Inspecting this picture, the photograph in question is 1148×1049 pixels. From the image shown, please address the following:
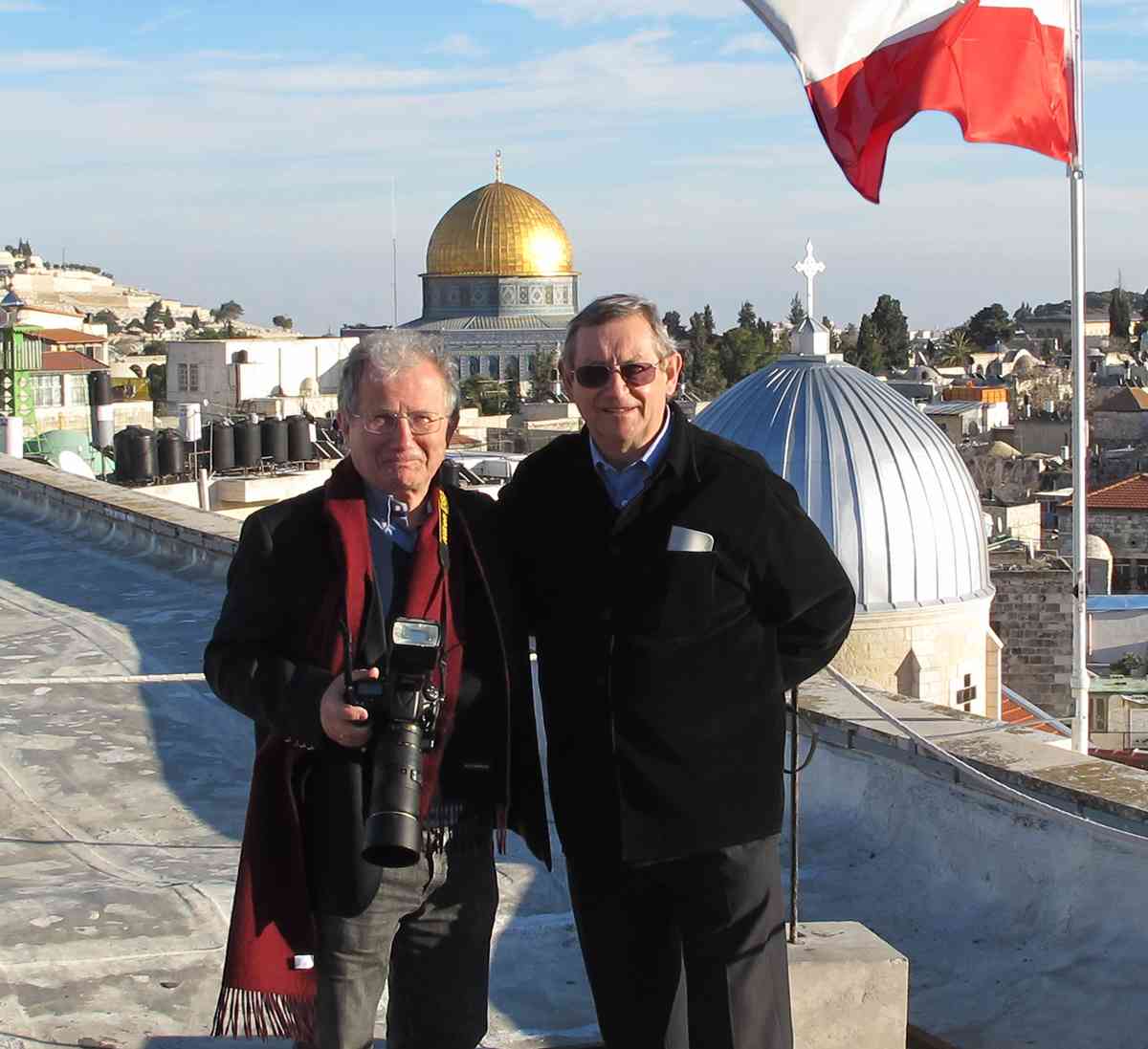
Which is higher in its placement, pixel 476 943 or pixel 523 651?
pixel 523 651

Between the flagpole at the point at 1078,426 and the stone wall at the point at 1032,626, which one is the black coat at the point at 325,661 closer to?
the flagpole at the point at 1078,426

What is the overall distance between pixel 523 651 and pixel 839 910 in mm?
2211

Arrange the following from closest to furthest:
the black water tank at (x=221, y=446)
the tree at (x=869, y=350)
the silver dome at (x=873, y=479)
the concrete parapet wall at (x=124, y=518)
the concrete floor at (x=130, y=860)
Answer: the concrete floor at (x=130, y=860) → the concrete parapet wall at (x=124, y=518) → the silver dome at (x=873, y=479) → the black water tank at (x=221, y=446) → the tree at (x=869, y=350)

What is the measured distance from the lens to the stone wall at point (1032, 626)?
27.1 m

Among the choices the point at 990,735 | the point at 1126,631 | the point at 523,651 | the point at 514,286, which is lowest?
the point at 1126,631

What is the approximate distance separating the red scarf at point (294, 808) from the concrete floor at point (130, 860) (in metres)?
0.75

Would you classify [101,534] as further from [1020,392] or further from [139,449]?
[1020,392]

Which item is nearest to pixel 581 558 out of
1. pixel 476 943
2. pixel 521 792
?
pixel 521 792

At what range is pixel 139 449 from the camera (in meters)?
23.1

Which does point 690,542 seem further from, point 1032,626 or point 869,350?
point 869,350

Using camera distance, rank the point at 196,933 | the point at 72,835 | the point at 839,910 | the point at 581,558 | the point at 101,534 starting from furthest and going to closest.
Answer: the point at 101,534
the point at 72,835
the point at 839,910
the point at 196,933
the point at 581,558

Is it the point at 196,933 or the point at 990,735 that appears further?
the point at 990,735

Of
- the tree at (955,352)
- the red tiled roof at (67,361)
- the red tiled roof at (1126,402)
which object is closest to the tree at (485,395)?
the red tiled roof at (67,361)

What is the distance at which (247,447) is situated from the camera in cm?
2444
